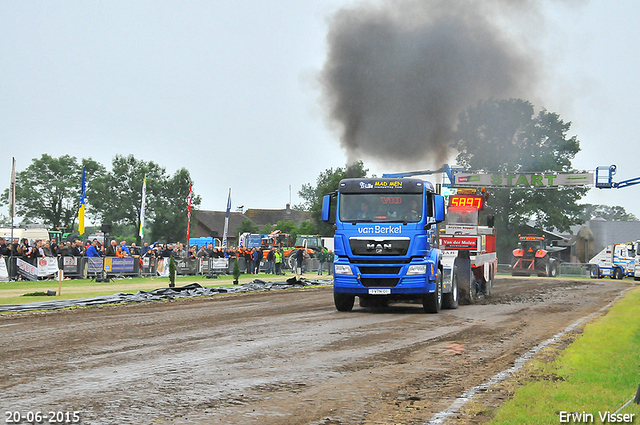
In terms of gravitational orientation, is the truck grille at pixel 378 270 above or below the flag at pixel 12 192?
below

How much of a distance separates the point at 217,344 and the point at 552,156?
59.7 meters

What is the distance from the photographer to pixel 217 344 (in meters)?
10.4

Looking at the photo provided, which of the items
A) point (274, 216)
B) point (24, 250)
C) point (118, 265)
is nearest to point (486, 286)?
point (118, 265)

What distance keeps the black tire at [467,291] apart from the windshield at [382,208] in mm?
4853

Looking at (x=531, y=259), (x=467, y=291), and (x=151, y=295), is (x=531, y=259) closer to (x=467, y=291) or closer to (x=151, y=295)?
(x=467, y=291)

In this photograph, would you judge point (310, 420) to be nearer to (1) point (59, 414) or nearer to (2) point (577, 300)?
(1) point (59, 414)

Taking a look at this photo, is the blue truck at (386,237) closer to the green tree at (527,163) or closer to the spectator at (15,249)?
the spectator at (15,249)

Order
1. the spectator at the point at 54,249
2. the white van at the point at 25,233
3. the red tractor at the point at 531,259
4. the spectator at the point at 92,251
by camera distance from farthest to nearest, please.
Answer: the red tractor at the point at 531,259, the white van at the point at 25,233, the spectator at the point at 92,251, the spectator at the point at 54,249

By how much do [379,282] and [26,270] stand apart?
16519mm

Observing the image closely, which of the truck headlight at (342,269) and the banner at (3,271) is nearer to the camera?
the truck headlight at (342,269)

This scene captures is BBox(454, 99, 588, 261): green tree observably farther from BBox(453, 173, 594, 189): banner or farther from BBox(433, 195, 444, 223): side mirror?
BBox(433, 195, 444, 223): side mirror

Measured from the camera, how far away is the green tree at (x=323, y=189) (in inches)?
2172

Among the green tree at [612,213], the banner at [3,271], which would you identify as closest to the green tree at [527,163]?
the banner at [3,271]

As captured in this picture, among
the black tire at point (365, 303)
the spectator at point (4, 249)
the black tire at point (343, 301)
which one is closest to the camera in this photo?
the black tire at point (343, 301)
